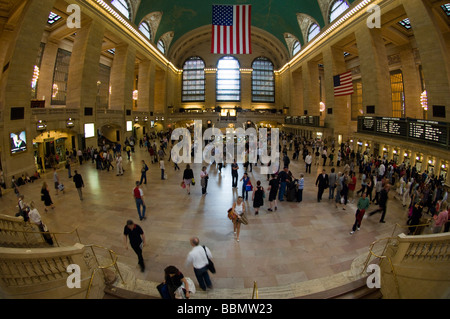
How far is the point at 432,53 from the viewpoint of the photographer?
39.2 feet

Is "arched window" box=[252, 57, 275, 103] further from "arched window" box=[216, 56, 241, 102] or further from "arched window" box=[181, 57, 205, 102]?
"arched window" box=[181, 57, 205, 102]

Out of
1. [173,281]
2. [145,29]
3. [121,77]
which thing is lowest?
[173,281]

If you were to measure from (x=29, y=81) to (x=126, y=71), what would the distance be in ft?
38.6

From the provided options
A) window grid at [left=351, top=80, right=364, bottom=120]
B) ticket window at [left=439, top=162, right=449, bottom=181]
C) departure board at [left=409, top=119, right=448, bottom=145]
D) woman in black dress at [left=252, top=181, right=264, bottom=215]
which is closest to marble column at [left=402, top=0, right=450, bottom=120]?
departure board at [left=409, top=119, right=448, bottom=145]

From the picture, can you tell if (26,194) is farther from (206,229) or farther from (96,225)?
(206,229)

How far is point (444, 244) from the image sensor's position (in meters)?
3.37

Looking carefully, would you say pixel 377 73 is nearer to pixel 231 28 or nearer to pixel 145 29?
pixel 231 28

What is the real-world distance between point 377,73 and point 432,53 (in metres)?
4.34

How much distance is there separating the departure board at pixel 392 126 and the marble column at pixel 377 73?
3.40 m

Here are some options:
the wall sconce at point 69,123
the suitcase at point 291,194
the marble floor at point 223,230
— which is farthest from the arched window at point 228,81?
the suitcase at point 291,194

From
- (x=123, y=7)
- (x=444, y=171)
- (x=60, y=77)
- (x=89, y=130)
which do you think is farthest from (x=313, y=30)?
(x=60, y=77)

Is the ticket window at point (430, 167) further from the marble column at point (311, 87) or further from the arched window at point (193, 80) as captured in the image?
the arched window at point (193, 80)
